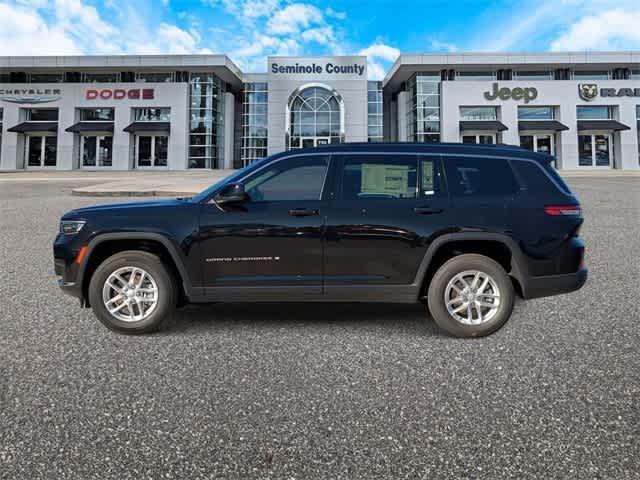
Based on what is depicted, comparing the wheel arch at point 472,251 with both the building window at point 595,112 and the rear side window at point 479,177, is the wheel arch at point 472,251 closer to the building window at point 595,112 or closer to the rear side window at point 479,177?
the rear side window at point 479,177

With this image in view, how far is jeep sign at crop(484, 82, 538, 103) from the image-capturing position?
137 feet

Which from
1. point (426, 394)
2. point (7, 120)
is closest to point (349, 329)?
point (426, 394)

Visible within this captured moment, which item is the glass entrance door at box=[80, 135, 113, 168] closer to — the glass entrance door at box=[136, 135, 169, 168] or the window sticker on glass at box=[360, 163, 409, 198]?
the glass entrance door at box=[136, 135, 169, 168]

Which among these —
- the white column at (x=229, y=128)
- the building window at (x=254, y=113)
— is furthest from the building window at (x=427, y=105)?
the white column at (x=229, y=128)

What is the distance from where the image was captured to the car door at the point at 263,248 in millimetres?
3893

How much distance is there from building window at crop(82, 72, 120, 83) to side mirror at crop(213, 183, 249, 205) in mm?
47184

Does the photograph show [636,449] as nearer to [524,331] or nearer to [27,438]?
[524,331]

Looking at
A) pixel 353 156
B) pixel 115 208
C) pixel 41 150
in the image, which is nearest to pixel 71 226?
pixel 115 208

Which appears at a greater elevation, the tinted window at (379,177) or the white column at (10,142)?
the white column at (10,142)

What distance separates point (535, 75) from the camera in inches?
1721

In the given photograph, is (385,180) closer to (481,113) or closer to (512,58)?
(481,113)

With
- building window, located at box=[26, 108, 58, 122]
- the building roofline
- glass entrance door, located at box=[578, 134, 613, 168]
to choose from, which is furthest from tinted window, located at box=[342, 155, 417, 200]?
building window, located at box=[26, 108, 58, 122]

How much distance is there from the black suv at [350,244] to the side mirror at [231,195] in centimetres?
1

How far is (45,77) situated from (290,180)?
52.1 meters
